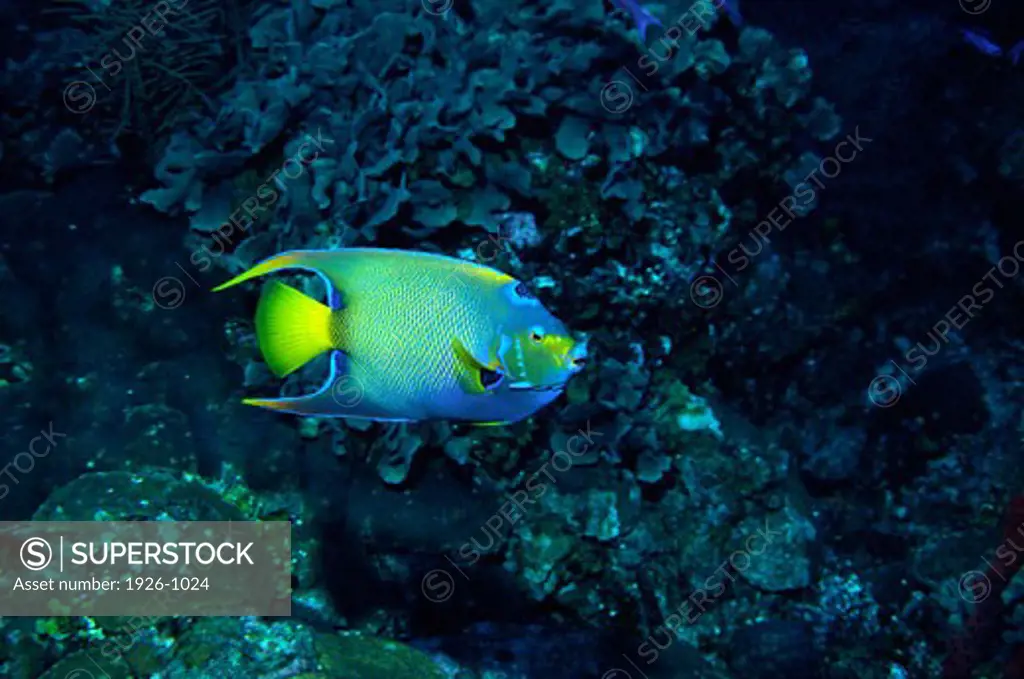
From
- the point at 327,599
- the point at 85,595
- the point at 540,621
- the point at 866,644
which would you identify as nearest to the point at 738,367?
the point at 866,644

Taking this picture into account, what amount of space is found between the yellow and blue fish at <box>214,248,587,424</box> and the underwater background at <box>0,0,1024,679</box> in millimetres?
1627

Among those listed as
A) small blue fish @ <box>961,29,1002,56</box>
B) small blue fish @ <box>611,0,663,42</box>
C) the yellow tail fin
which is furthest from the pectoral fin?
small blue fish @ <box>961,29,1002,56</box>

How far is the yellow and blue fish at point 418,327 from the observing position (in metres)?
1.78

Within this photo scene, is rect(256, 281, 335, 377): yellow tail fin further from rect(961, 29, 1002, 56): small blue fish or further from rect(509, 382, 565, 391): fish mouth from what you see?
rect(961, 29, 1002, 56): small blue fish

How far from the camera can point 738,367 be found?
4.37m

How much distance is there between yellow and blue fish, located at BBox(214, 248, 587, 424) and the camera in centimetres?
178

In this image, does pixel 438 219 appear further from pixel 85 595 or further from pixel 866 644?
pixel 866 644

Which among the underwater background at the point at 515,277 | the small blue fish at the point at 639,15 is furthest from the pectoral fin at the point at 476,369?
the small blue fish at the point at 639,15

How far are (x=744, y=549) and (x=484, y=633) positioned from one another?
150 centimetres

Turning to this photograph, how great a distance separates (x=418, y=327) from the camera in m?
1.78

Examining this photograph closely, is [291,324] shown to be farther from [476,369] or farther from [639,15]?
[639,15]

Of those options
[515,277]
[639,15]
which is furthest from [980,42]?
[515,277]

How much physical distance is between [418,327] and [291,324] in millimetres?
334

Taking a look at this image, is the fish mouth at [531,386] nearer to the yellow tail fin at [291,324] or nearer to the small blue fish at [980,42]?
the yellow tail fin at [291,324]
